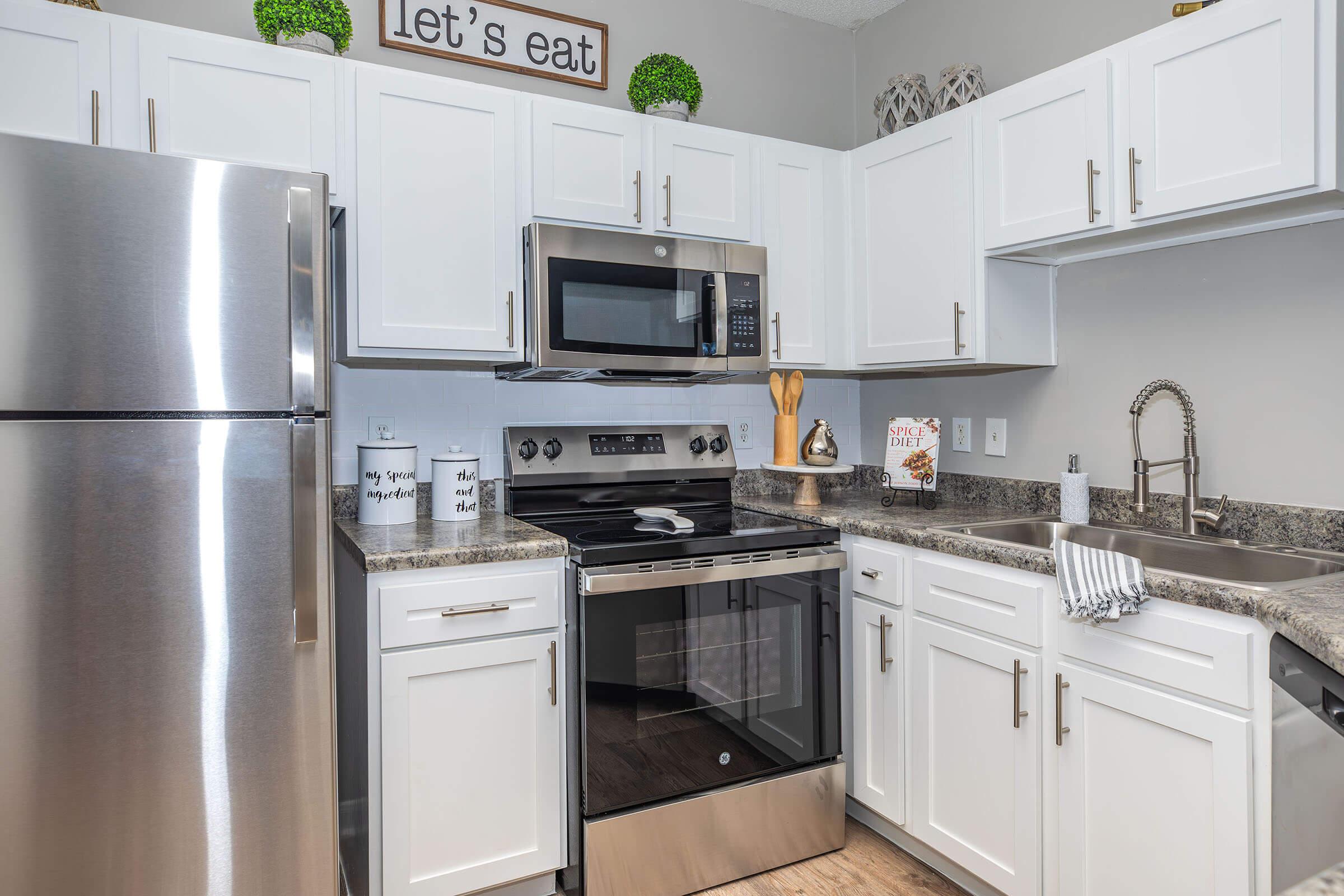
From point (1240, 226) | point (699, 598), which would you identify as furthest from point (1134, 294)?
point (699, 598)

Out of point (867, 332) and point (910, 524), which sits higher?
point (867, 332)

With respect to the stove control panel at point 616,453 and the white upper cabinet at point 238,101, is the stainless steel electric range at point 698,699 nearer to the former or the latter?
the stove control panel at point 616,453

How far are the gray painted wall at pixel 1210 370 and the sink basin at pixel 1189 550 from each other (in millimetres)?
153

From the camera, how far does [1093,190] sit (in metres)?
1.87

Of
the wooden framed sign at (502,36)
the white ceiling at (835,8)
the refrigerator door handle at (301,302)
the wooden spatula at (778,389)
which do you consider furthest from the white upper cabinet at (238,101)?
the white ceiling at (835,8)

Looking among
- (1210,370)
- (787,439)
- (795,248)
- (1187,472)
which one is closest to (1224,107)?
(1210,370)

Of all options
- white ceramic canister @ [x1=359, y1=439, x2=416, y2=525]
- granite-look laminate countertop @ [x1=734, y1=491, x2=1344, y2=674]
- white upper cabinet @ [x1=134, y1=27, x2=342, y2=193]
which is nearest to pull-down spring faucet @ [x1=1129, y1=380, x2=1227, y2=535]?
granite-look laminate countertop @ [x1=734, y1=491, x2=1344, y2=674]

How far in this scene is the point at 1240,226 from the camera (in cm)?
183

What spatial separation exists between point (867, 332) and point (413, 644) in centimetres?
169

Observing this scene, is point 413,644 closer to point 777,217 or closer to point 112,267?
point 112,267

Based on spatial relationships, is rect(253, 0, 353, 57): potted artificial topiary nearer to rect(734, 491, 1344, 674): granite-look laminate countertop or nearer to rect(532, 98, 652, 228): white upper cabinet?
rect(532, 98, 652, 228): white upper cabinet

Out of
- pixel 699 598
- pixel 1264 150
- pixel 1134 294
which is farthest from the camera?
pixel 1134 294

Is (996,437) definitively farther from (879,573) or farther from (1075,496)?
(879,573)

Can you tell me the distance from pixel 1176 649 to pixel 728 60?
7.84 ft
